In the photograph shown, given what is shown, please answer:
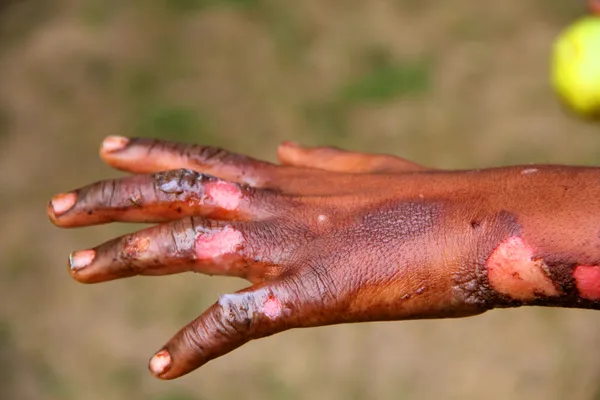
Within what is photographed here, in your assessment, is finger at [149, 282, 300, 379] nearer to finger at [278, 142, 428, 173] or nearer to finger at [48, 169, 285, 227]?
finger at [48, 169, 285, 227]

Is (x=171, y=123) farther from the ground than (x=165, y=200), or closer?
farther from the ground

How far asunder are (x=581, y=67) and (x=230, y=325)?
2252 millimetres

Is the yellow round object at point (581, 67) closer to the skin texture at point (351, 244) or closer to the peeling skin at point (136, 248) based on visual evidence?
the skin texture at point (351, 244)

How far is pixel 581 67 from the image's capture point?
9.49 feet

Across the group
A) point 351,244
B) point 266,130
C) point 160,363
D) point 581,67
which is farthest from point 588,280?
point 266,130

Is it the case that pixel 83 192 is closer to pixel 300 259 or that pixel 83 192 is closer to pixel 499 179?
pixel 300 259

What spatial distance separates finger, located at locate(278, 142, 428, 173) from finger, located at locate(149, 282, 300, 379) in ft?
1.61

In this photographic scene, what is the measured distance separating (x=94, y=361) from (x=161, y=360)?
5.19ft

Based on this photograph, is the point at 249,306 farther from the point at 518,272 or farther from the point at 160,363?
the point at 518,272

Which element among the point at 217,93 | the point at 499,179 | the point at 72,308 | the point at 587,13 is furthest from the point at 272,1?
the point at 499,179

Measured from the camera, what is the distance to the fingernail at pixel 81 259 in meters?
1.48

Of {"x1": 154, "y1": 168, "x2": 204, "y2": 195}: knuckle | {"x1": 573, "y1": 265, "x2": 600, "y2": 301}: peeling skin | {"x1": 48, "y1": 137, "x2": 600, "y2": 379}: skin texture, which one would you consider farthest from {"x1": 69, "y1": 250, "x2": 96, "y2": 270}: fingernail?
{"x1": 573, "y1": 265, "x2": 600, "y2": 301}: peeling skin

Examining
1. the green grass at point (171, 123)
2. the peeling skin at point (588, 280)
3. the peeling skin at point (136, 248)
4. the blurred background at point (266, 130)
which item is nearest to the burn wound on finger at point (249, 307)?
the peeling skin at point (136, 248)

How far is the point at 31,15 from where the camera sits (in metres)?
3.62
